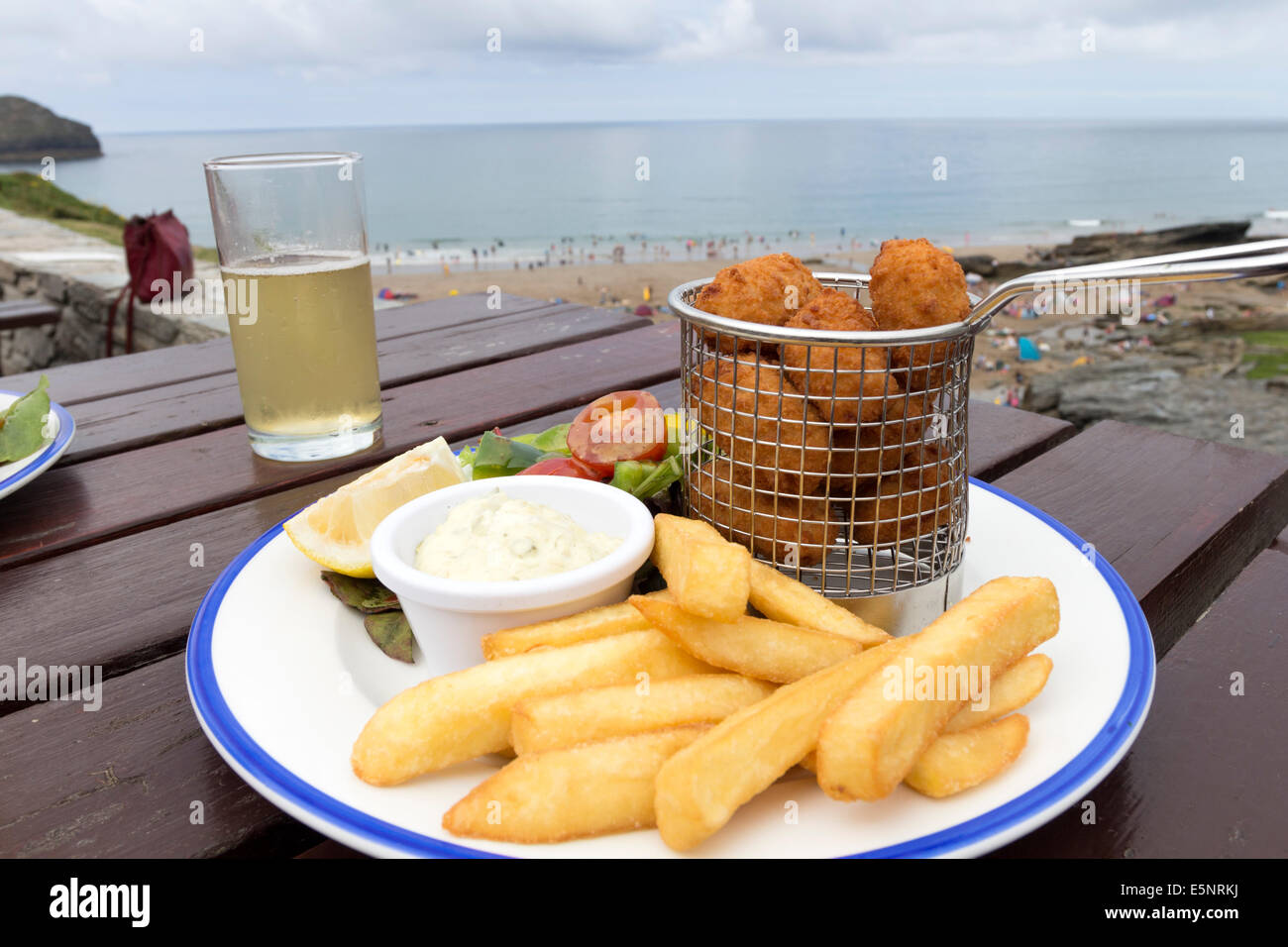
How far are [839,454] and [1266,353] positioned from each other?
12.2 m

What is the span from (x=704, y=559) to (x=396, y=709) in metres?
0.44

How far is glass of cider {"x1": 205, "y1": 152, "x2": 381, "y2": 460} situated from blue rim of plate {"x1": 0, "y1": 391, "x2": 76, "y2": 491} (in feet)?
1.40

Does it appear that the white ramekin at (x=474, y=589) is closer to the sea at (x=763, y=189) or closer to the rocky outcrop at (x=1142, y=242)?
the sea at (x=763, y=189)

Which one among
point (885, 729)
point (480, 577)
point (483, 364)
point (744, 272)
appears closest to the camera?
point (885, 729)

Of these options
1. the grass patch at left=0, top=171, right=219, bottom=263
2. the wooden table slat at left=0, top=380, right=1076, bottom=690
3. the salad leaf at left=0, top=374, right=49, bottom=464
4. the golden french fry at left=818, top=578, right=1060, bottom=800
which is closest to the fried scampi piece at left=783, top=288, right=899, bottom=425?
the golden french fry at left=818, top=578, right=1060, bottom=800

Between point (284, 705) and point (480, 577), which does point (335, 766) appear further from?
point (480, 577)

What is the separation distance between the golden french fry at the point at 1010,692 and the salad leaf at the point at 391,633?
91cm

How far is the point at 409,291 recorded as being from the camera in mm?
19281

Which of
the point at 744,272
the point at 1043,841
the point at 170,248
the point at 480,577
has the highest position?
the point at 170,248

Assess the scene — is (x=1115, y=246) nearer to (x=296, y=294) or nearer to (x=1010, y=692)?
(x=296, y=294)

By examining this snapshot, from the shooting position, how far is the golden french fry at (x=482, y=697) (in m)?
1.11

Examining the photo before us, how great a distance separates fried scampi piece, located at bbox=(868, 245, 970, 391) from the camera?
60.9 inches

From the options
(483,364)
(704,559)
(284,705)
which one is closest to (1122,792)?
(704,559)

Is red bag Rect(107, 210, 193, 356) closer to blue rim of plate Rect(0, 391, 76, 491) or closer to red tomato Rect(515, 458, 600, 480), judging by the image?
blue rim of plate Rect(0, 391, 76, 491)
